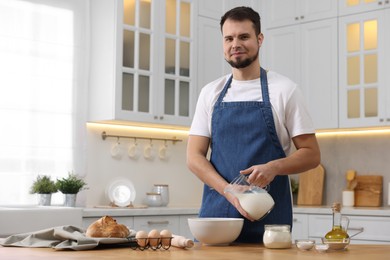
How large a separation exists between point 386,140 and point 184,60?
1.64 metres

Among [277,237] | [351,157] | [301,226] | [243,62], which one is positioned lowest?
[301,226]

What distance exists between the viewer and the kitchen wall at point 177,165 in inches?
200

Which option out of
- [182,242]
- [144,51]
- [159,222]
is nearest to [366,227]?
[159,222]

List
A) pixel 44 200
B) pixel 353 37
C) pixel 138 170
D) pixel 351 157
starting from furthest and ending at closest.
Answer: pixel 351 157 < pixel 138 170 < pixel 353 37 < pixel 44 200

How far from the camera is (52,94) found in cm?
482

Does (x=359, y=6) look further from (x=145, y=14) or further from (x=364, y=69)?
(x=145, y=14)

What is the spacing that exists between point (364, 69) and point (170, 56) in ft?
4.68

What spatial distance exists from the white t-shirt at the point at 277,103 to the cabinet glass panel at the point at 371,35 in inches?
104

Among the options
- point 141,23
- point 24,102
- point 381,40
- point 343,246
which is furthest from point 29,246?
point 381,40

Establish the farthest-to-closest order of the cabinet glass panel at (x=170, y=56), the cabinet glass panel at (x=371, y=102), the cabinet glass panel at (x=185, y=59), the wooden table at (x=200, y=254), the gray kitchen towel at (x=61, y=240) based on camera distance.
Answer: the cabinet glass panel at (x=185, y=59)
the cabinet glass panel at (x=170, y=56)
the cabinet glass panel at (x=371, y=102)
the gray kitchen towel at (x=61, y=240)
the wooden table at (x=200, y=254)

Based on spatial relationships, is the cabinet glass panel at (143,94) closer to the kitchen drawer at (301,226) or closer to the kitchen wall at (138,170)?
the kitchen wall at (138,170)

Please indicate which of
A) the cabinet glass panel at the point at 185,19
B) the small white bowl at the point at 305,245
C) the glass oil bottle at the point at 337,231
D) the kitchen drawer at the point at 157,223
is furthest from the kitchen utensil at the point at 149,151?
the small white bowl at the point at 305,245

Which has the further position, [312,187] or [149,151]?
[312,187]

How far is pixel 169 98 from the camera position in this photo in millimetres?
5148
